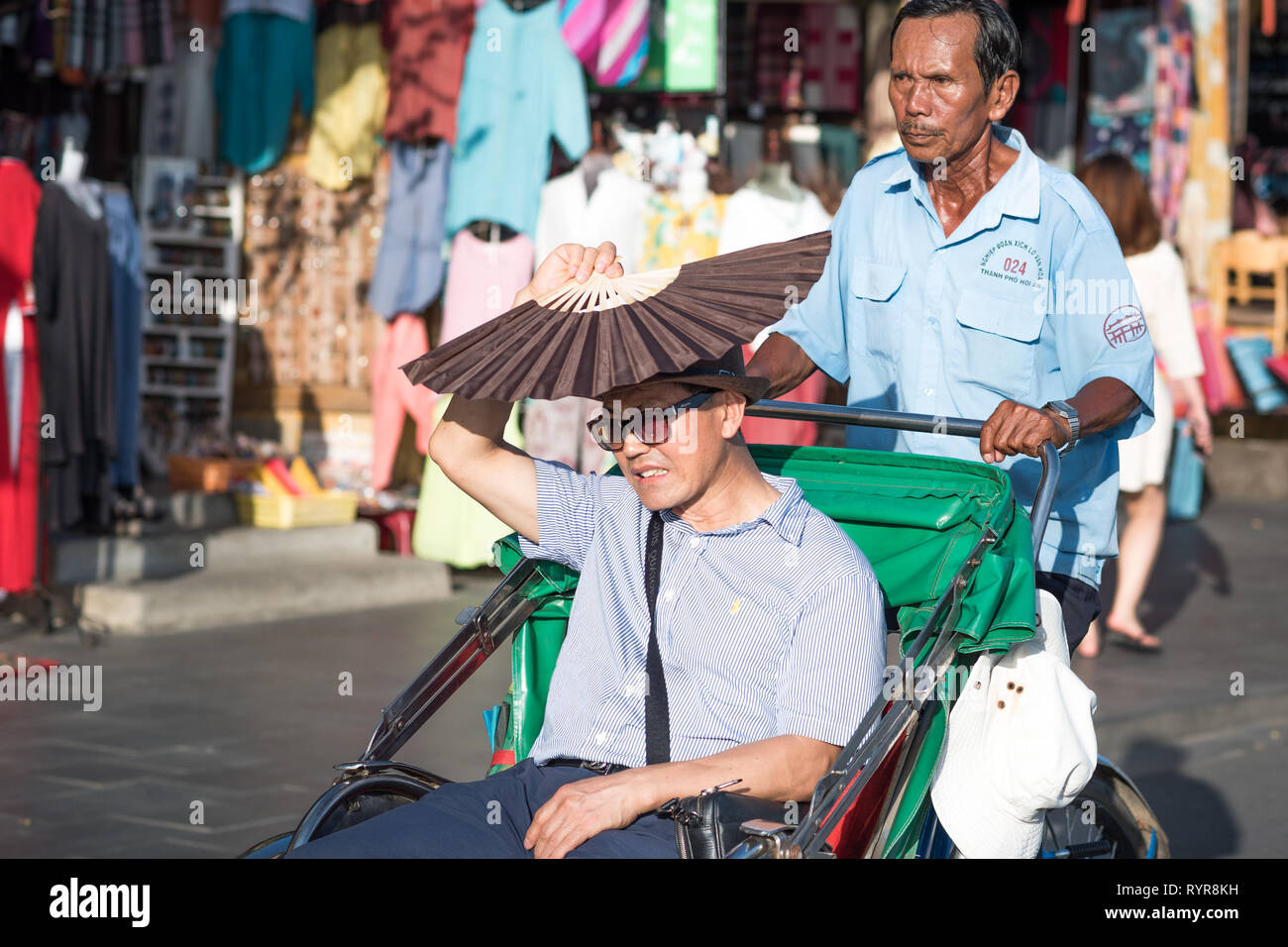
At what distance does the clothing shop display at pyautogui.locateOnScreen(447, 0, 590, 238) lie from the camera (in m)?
9.89

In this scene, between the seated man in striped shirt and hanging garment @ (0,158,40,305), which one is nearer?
the seated man in striped shirt

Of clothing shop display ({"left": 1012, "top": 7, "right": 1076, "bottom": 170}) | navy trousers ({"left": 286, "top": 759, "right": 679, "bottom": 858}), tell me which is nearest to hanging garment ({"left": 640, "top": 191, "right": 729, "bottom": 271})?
clothing shop display ({"left": 1012, "top": 7, "right": 1076, "bottom": 170})

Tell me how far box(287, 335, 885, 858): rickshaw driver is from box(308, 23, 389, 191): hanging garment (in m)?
8.00

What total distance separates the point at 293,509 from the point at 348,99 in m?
2.98

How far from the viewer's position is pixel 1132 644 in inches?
343

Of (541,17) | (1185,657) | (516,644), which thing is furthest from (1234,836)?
(541,17)

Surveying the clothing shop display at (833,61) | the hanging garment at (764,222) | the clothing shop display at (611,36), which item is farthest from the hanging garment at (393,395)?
the clothing shop display at (833,61)

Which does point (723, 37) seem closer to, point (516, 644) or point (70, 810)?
point (70, 810)

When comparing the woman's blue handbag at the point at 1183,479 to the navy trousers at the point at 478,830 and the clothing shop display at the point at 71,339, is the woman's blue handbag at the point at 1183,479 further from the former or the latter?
the navy trousers at the point at 478,830

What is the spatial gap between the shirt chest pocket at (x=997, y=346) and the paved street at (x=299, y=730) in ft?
8.39

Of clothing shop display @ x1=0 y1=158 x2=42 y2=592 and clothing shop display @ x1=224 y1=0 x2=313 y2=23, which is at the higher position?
clothing shop display @ x1=224 y1=0 x2=313 y2=23

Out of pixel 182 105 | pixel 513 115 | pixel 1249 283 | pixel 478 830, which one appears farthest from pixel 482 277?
pixel 1249 283

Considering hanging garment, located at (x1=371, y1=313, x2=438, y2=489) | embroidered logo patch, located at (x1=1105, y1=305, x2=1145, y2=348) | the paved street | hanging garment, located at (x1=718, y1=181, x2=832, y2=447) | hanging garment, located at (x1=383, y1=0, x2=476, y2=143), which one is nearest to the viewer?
embroidered logo patch, located at (x1=1105, y1=305, x2=1145, y2=348)

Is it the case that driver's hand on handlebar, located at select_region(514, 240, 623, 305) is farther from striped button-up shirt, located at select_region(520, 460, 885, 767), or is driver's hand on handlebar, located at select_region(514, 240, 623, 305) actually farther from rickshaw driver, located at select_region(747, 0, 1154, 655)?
rickshaw driver, located at select_region(747, 0, 1154, 655)
